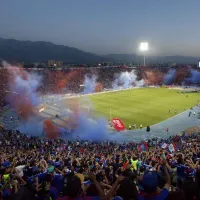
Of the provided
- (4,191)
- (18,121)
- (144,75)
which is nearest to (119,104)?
(18,121)

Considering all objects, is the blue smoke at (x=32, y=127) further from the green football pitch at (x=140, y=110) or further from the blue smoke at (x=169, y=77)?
the blue smoke at (x=169, y=77)

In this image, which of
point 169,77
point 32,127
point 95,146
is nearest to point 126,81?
point 169,77

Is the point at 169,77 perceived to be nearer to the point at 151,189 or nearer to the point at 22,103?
the point at 22,103

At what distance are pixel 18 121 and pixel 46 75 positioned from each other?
63491 mm

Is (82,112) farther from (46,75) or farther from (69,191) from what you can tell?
(46,75)

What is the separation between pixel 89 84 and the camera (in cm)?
9331

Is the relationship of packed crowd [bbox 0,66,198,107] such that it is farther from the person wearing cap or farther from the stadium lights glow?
the person wearing cap

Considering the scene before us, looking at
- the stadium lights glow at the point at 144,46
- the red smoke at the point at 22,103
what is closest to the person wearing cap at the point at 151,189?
the red smoke at the point at 22,103

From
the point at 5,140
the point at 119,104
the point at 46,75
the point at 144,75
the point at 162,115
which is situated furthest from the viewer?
the point at 144,75

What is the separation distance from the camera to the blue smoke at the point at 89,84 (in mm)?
82012

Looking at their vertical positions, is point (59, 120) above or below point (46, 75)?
below

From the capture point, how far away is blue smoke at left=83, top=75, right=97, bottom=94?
8201 centimetres

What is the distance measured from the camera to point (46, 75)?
102 metres

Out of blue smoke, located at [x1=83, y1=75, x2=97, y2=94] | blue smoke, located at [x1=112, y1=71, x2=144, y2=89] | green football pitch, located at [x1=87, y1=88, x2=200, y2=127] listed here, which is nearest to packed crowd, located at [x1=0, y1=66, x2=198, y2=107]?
blue smoke, located at [x1=83, y1=75, x2=97, y2=94]
